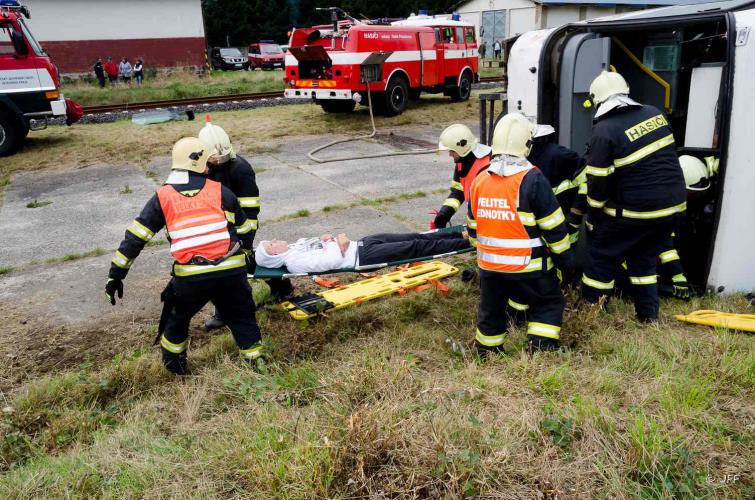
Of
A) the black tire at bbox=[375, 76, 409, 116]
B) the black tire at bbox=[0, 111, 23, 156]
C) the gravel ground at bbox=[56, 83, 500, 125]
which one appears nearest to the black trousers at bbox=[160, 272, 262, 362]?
the black tire at bbox=[0, 111, 23, 156]

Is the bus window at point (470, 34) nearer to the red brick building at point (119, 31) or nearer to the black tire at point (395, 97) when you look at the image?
the black tire at point (395, 97)

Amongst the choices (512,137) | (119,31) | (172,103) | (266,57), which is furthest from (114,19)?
(512,137)

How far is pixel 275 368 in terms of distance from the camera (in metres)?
3.58

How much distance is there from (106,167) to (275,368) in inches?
311

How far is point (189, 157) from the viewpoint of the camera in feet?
11.6

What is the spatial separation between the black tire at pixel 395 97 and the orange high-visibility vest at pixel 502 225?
33.3 feet

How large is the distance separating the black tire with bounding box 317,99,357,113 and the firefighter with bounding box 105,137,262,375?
36.3 feet

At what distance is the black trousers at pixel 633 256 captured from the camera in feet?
12.8

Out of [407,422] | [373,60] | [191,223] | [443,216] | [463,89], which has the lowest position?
[407,422]

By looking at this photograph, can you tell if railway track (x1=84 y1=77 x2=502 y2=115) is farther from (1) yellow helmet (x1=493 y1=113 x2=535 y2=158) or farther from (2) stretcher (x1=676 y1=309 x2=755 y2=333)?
(2) stretcher (x1=676 y1=309 x2=755 y2=333)

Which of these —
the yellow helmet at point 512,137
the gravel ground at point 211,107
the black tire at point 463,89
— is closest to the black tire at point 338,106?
the gravel ground at point 211,107

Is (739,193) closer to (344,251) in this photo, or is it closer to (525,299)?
(525,299)

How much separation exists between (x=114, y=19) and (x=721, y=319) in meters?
30.9

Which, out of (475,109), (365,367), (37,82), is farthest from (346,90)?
(365,367)
